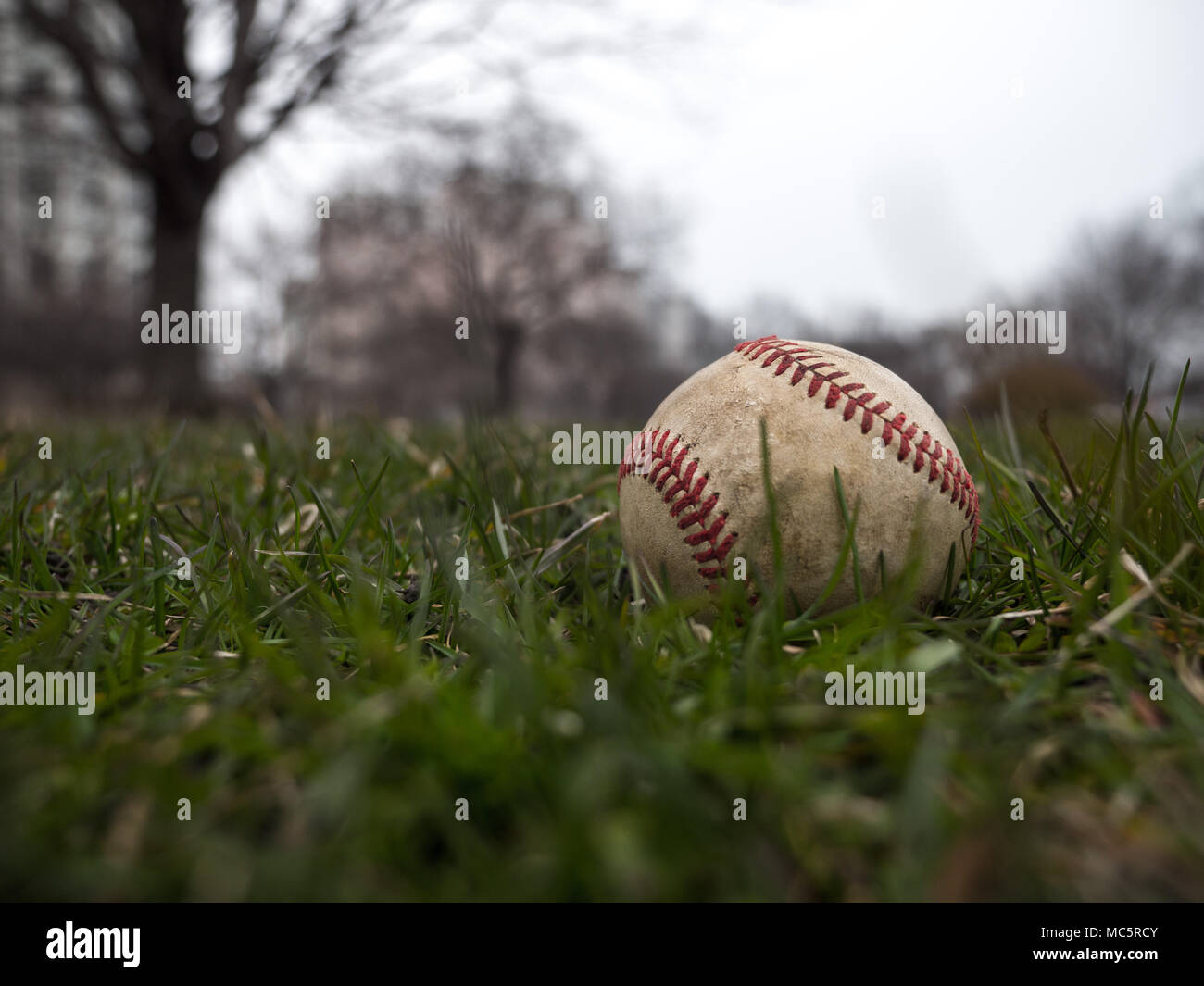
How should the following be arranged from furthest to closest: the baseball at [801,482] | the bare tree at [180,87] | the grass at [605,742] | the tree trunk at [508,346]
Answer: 1. the tree trunk at [508,346]
2. the bare tree at [180,87]
3. the baseball at [801,482]
4. the grass at [605,742]

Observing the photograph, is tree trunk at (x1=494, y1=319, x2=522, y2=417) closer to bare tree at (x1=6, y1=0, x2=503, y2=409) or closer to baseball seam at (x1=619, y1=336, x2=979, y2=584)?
bare tree at (x1=6, y1=0, x2=503, y2=409)

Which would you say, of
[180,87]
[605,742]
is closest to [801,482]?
[605,742]

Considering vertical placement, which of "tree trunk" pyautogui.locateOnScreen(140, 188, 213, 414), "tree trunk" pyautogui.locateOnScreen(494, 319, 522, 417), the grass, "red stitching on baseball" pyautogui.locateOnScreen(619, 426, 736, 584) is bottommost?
the grass

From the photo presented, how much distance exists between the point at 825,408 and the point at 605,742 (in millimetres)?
1196

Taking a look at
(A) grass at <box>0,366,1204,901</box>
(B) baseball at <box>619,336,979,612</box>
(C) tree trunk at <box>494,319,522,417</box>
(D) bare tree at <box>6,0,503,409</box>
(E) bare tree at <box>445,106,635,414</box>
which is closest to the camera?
(A) grass at <box>0,366,1204,901</box>

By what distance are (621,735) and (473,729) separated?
223mm

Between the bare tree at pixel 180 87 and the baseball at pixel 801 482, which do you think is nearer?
the baseball at pixel 801 482

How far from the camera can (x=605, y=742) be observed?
1196 millimetres

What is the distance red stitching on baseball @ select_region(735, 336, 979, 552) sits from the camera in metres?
2.05

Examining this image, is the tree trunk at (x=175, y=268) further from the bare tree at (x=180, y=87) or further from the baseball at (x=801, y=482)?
the baseball at (x=801, y=482)

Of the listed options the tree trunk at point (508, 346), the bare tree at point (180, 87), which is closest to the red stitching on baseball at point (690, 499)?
the bare tree at point (180, 87)

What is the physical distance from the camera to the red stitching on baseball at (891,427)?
2.05 metres

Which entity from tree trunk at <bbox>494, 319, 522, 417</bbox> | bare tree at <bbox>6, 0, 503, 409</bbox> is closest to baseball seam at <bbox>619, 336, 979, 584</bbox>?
bare tree at <bbox>6, 0, 503, 409</bbox>

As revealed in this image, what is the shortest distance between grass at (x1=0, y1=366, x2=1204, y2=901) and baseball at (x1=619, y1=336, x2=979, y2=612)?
0.53 ft
